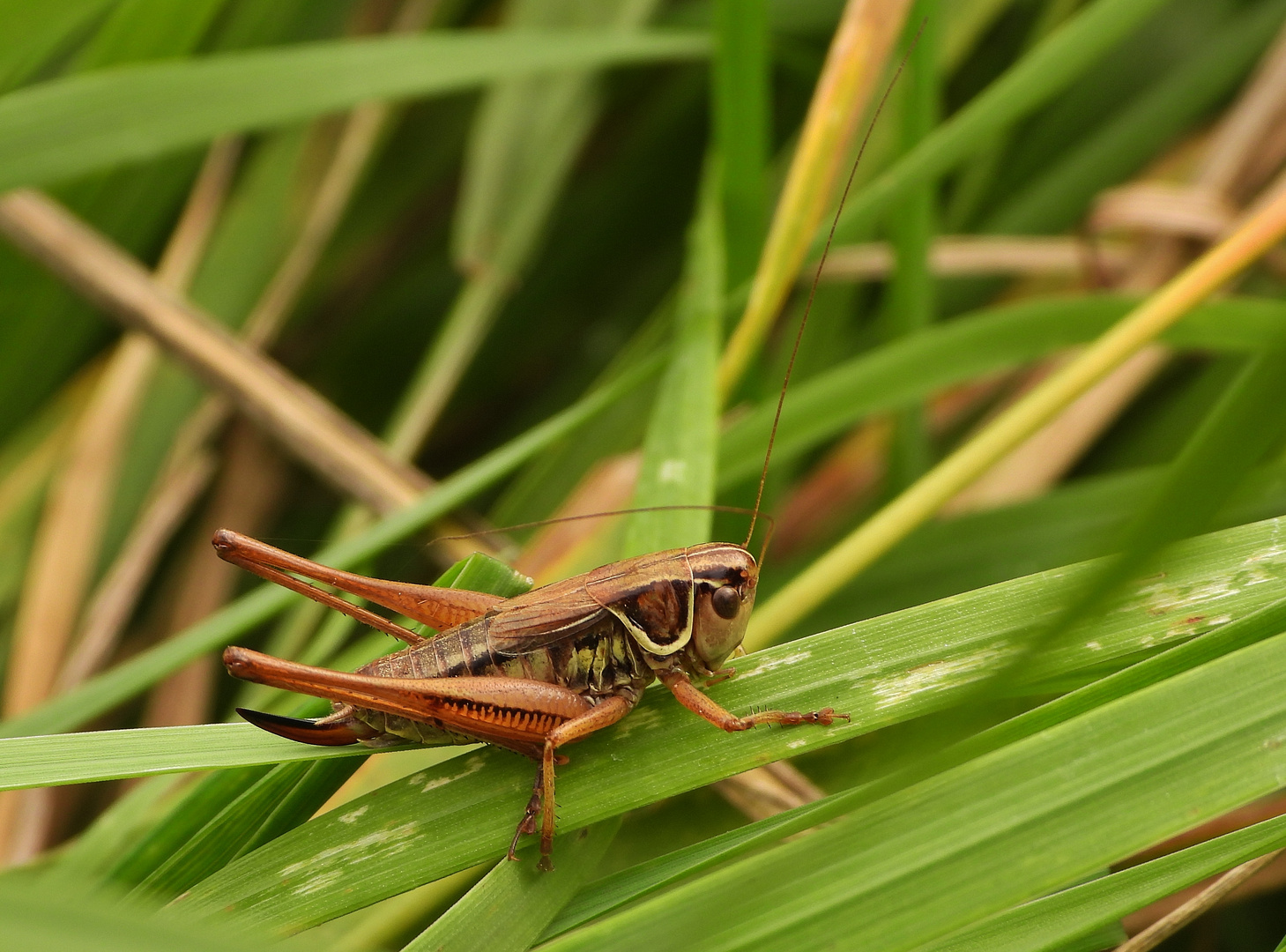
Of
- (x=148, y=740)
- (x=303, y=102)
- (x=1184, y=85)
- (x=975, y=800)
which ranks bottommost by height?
(x=975, y=800)

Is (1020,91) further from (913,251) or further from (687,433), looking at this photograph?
(687,433)

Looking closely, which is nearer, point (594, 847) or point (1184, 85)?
point (594, 847)

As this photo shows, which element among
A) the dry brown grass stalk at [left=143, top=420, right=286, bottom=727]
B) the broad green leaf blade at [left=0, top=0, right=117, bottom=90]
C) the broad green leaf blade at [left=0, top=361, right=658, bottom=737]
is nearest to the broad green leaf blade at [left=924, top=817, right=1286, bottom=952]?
the broad green leaf blade at [left=0, top=361, right=658, bottom=737]

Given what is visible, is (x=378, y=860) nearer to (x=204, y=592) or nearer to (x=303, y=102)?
(x=204, y=592)

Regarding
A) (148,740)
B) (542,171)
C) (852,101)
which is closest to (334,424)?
(542,171)

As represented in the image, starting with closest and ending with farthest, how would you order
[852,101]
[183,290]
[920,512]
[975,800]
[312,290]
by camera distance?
[975,800]
[920,512]
[852,101]
[183,290]
[312,290]

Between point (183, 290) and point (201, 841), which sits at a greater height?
point (183, 290)

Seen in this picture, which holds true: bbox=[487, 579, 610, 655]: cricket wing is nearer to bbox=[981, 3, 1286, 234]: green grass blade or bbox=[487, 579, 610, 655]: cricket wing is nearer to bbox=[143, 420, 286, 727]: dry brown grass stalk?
bbox=[143, 420, 286, 727]: dry brown grass stalk
